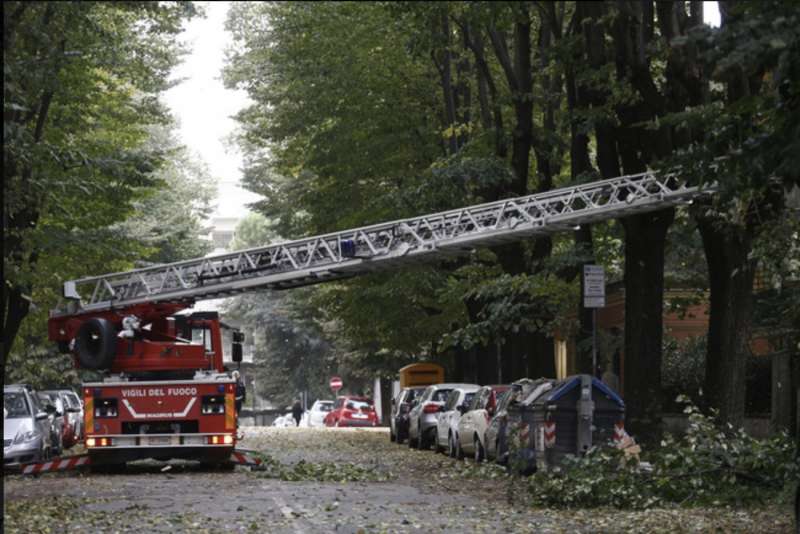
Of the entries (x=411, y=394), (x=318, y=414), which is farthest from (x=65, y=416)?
(x=318, y=414)

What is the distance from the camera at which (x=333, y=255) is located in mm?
28594

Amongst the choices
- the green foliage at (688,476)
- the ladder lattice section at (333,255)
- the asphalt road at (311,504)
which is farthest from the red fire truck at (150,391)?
the green foliage at (688,476)

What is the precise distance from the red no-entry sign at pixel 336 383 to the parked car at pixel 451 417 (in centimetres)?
5052

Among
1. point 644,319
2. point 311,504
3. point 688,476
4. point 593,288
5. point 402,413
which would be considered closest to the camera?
point 688,476

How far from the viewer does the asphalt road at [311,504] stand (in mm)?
15609

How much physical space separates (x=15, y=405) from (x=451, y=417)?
8852 millimetres

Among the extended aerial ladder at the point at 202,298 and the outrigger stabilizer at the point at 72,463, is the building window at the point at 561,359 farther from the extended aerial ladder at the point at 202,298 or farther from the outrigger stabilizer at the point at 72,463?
the outrigger stabilizer at the point at 72,463

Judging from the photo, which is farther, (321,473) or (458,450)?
(458,450)

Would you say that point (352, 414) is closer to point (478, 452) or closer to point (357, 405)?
Answer: point (357, 405)

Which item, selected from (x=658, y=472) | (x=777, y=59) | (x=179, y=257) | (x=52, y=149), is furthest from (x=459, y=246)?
(x=179, y=257)

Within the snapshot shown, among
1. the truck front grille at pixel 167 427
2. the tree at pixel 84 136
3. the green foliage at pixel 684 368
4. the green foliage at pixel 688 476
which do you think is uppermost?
the tree at pixel 84 136

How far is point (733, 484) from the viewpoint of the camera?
1739 centimetres

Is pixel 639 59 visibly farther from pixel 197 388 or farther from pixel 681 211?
pixel 197 388

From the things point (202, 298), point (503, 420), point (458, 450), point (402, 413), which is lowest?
point (458, 450)
